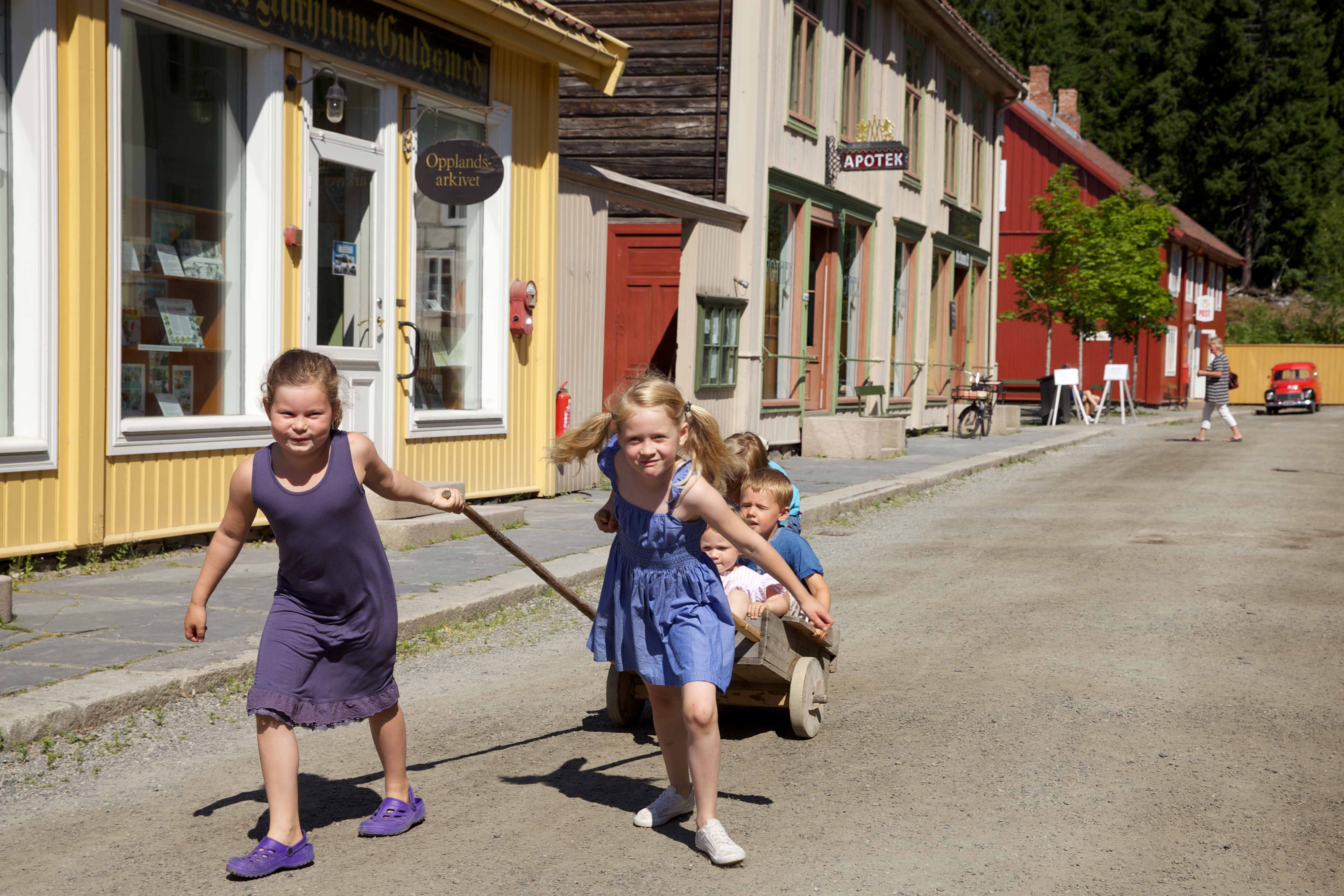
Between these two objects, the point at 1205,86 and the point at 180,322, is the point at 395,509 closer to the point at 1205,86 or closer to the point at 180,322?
the point at 180,322

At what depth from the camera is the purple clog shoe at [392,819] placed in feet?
12.7

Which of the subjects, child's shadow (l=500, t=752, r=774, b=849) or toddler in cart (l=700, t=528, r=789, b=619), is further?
toddler in cart (l=700, t=528, r=789, b=619)

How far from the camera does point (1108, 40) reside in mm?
66562

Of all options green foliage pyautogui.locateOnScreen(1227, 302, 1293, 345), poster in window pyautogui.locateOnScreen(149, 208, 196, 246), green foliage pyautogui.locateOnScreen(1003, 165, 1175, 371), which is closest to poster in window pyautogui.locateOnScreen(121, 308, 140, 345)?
poster in window pyautogui.locateOnScreen(149, 208, 196, 246)

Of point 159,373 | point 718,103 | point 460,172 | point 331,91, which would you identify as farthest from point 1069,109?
point 159,373

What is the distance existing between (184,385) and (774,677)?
5.22 metres

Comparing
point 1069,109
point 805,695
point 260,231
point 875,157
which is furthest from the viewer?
point 1069,109

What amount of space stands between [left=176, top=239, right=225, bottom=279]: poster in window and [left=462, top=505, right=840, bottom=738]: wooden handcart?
15.1 ft

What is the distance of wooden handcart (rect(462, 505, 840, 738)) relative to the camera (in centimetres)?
474

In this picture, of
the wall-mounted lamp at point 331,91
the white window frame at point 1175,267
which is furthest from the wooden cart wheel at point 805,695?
the white window frame at point 1175,267

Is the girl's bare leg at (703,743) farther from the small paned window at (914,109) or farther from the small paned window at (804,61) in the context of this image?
the small paned window at (914,109)

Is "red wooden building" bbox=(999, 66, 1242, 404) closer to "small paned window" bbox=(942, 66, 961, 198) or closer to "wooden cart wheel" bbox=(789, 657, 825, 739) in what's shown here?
"small paned window" bbox=(942, 66, 961, 198)

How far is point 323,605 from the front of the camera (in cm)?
378

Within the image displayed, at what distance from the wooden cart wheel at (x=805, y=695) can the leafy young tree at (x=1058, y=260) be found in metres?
29.2
